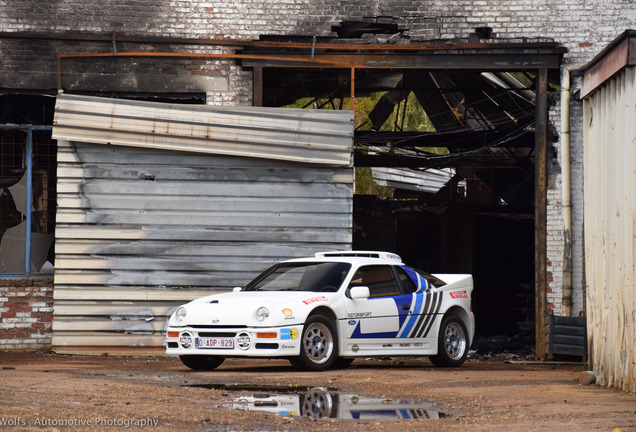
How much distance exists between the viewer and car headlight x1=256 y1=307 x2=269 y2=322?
1093 centimetres

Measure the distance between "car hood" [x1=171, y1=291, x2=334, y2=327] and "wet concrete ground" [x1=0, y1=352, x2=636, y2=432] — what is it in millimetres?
594

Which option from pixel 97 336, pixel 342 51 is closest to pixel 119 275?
pixel 97 336

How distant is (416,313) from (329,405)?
16.1 feet

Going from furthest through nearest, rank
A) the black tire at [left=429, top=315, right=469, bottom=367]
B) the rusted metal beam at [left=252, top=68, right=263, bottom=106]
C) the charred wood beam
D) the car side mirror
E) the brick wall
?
the charred wood beam, the rusted metal beam at [left=252, top=68, right=263, bottom=106], the brick wall, the black tire at [left=429, top=315, right=469, bottom=367], the car side mirror

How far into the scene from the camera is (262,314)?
11.0m

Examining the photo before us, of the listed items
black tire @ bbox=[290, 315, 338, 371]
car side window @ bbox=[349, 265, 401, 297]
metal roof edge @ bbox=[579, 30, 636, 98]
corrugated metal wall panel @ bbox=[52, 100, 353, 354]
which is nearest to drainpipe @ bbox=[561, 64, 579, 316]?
corrugated metal wall panel @ bbox=[52, 100, 353, 354]

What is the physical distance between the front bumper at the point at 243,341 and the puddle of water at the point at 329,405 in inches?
73.0

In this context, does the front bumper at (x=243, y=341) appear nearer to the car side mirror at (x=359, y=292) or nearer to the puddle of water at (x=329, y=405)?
the car side mirror at (x=359, y=292)

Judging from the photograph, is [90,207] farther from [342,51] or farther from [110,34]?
[342,51]

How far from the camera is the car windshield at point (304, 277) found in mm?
11977

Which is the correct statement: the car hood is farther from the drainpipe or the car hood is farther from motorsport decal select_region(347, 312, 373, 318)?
the drainpipe

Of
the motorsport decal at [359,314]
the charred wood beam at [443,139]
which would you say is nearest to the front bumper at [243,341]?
the motorsport decal at [359,314]

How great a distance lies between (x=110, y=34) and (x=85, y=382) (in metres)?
7.25

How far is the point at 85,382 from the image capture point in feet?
30.7
